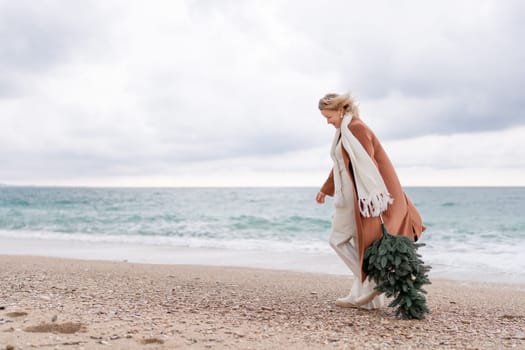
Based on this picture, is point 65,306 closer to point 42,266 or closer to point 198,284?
point 198,284

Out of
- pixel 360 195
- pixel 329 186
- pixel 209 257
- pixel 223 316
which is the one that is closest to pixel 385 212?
pixel 360 195

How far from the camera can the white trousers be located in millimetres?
4765

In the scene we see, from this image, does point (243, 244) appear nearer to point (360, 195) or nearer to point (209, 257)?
point (209, 257)

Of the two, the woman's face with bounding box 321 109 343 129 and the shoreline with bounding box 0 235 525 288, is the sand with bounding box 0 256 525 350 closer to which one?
the woman's face with bounding box 321 109 343 129

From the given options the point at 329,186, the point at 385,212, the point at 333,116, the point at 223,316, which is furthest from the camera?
the point at 329,186

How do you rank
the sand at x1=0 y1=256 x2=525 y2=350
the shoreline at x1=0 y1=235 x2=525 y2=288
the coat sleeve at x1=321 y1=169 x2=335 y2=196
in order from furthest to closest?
the shoreline at x1=0 y1=235 x2=525 y2=288
the coat sleeve at x1=321 y1=169 x2=335 y2=196
the sand at x1=0 y1=256 x2=525 y2=350

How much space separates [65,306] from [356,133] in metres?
3.25

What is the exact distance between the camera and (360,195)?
4531 mm

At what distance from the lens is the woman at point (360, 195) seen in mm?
4535

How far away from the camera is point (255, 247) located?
13727 mm

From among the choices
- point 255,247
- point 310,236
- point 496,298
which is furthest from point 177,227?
point 496,298

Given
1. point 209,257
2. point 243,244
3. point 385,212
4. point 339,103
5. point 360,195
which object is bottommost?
point 209,257

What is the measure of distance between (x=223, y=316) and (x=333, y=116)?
86.5 inches

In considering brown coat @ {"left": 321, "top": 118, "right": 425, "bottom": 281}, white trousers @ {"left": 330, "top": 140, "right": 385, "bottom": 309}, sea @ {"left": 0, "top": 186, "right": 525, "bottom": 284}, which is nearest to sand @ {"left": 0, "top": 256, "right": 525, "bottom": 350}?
white trousers @ {"left": 330, "top": 140, "right": 385, "bottom": 309}
